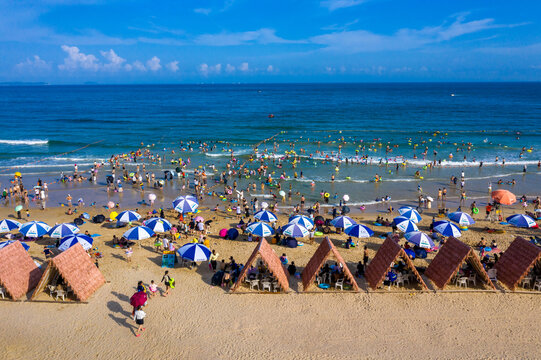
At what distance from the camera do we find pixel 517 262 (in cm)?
1514

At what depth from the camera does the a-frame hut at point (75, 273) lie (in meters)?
13.8

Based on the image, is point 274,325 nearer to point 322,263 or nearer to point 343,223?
point 322,263

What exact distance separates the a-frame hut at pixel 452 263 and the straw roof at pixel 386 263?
0.83m

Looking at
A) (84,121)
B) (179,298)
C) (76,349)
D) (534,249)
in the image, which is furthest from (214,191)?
(84,121)

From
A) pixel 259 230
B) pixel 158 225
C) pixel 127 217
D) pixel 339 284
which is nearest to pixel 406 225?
pixel 339 284

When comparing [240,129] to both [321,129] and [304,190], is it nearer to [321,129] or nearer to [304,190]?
[321,129]

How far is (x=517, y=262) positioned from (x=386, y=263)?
5.51m

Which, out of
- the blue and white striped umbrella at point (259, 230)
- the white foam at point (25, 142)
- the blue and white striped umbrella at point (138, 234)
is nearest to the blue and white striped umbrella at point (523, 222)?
the blue and white striped umbrella at point (259, 230)

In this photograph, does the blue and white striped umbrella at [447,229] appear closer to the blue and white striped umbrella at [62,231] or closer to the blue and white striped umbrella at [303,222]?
the blue and white striped umbrella at [303,222]

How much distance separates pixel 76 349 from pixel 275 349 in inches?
257

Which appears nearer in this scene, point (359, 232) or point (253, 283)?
point (253, 283)

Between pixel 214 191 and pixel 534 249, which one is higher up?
pixel 534 249

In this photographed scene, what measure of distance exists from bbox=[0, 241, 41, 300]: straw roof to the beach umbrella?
236 inches

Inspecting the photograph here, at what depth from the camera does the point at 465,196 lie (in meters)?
30.1
